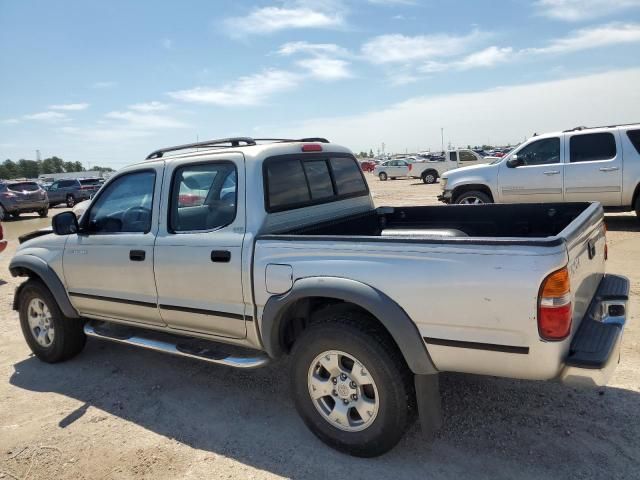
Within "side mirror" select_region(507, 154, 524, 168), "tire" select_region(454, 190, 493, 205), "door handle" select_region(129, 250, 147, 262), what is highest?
"side mirror" select_region(507, 154, 524, 168)

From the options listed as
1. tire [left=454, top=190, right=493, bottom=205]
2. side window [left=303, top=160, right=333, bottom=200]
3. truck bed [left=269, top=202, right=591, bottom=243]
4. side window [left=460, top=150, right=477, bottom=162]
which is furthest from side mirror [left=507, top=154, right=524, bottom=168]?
side window [left=460, top=150, right=477, bottom=162]

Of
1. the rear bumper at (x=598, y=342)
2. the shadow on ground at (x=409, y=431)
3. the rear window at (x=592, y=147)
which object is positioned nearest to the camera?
the rear bumper at (x=598, y=342)

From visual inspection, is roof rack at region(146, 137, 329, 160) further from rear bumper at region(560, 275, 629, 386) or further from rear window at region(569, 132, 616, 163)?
rear window at region(569, 132, 616, 163)

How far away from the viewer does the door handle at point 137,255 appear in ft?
12.5

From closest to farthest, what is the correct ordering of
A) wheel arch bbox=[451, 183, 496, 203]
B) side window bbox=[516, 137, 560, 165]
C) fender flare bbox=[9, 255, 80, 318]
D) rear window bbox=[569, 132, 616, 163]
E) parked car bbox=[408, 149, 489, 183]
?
fender flare bbox=[9, 255, 80, 318] → rear window bbox=[569, 132, 616, 163] → side window bbox=[516, 137, 560, 165] → wheel arch bbox=[451, 183, 496, 203] → parked car bbox=[408, 149, 489, 183]

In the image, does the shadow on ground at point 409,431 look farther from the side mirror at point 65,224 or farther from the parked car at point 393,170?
the parked car at point 393,170

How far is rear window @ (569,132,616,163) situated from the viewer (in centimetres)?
959

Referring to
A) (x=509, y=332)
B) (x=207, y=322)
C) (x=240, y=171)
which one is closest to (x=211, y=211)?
(x=240, y=171)

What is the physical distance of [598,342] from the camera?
262cm

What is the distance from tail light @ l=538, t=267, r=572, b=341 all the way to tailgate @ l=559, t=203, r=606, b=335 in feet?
0.46

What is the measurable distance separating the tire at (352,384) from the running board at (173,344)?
1.35ft

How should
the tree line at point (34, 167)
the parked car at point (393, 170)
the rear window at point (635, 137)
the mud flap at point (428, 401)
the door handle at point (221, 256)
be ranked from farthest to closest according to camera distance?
the tree line at point (34, 167) < the parked car at point (393, 170) < the rear window at point (635, 137) < the door handle at point (221, 256) < the mud flap at point (428, 401)

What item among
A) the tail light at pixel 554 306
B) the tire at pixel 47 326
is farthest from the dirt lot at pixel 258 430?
the tail light at pixel 554 306

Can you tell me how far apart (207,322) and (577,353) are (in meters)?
2.32
